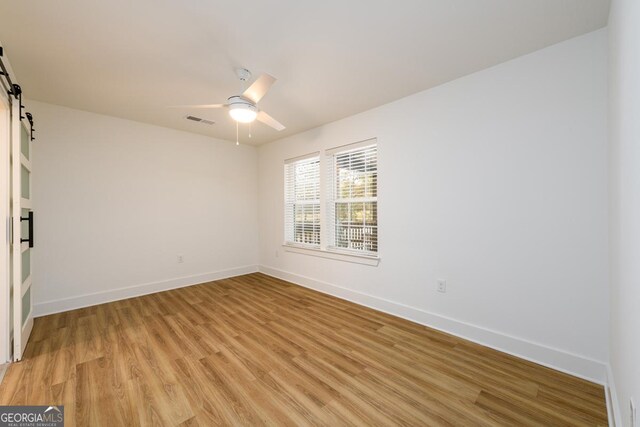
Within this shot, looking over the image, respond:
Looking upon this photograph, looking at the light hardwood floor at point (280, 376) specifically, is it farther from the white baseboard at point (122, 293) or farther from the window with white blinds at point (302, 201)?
the window with white blinds at point (302, 201)

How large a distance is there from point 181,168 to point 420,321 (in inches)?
163

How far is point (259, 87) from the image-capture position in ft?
7.13

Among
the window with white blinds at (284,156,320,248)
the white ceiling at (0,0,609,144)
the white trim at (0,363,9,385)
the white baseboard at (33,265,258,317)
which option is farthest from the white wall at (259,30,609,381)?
the white trim at (0,363,9,385)

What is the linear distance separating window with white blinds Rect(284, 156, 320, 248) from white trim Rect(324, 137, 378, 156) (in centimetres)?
33

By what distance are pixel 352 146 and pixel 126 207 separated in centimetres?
337

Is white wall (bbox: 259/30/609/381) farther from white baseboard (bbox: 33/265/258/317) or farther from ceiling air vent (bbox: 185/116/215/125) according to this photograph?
white baseboard (bbox: 33/265/258/317)

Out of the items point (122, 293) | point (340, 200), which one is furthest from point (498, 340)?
point (122, 293)

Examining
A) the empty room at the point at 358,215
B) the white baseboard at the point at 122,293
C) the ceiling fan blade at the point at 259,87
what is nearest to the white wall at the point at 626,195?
the empty room at the point at 358,215

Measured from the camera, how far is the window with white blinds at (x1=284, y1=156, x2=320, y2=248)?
4.31 meters

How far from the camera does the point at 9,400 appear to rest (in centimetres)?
175

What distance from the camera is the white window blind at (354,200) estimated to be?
11.5ft

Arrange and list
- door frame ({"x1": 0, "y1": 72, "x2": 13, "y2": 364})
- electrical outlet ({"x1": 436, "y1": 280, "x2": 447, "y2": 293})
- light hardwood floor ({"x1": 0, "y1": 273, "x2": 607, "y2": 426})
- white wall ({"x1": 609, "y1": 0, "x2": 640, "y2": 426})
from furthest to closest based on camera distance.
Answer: electrical outlet ({"x1": 436, "y1": 280, "x2": 447, "y2": 293}) → door frame ({"x1": 0, "y1": 72, "x2": 13, "y2": 364}) → light hardwood floor ({"x1": 0, "y1": 273, "x2": 607, "y2": 426}) → white wall ({"x1": 609, "y1": 0, "x2": 640, "y2": 426})

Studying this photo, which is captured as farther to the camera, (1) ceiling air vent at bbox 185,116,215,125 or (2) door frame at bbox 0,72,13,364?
(1) ceiling air vent at bbox 185,116,215,125

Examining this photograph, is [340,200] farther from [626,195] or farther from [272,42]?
[626,195]
